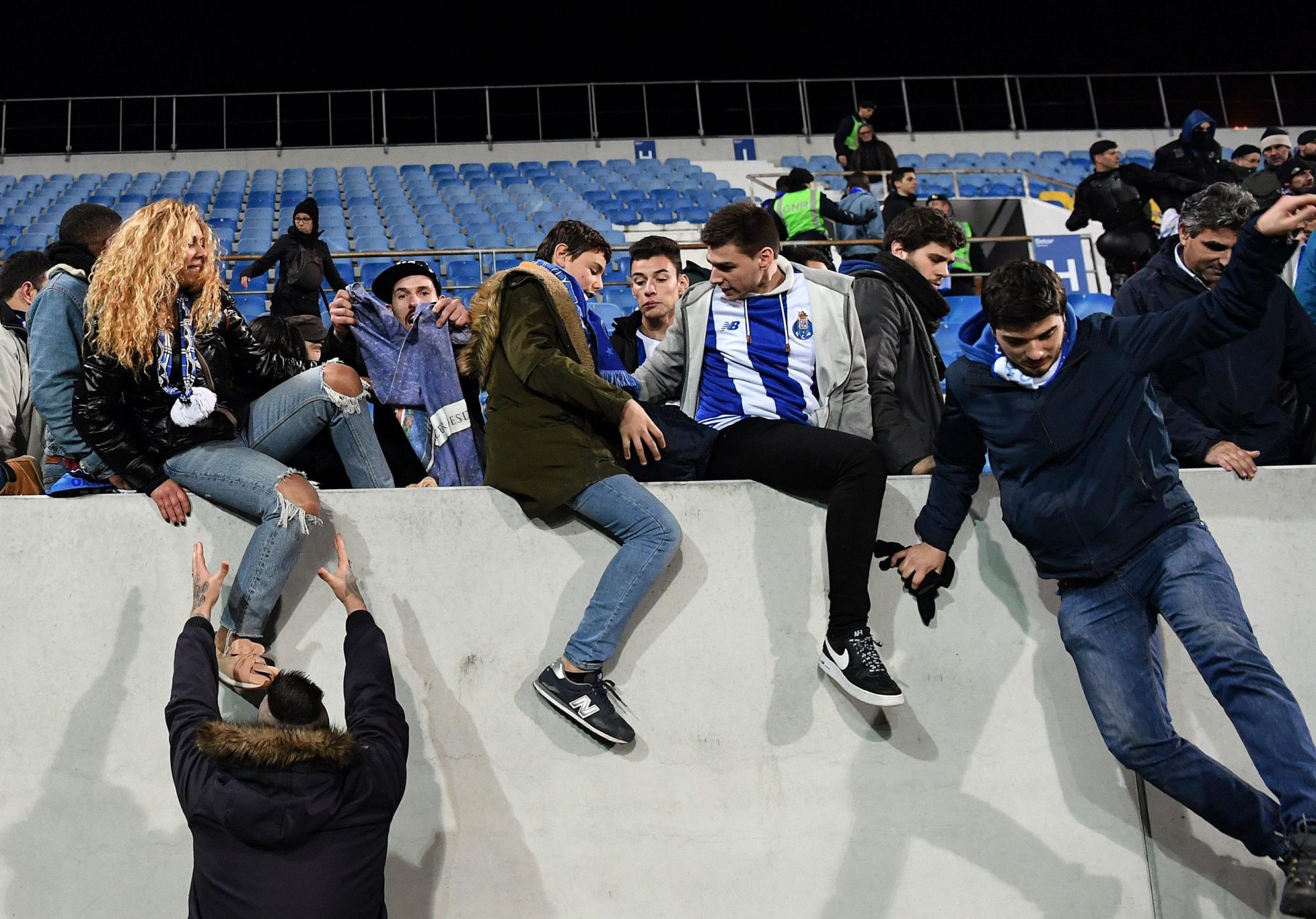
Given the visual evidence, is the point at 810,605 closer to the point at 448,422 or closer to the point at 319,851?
the point at 448,422

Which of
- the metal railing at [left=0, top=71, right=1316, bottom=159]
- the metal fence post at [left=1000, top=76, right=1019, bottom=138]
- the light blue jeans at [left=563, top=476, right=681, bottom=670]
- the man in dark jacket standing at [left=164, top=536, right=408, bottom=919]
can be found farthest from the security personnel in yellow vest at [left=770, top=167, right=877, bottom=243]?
the metal fence post at [left=1000, top=76, right=1019, bottom=138]

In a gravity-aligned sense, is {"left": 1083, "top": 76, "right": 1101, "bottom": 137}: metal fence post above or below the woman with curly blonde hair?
above

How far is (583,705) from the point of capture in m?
3.44

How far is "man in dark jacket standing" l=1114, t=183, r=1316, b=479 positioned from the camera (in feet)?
12.5

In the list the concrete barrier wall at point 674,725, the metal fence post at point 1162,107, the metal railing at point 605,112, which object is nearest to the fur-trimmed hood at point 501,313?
the concrete barrier wall at point 674,725

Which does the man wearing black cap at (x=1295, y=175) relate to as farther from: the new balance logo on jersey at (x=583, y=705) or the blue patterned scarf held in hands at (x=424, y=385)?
the new balance logo on jersey at (x=583, y=705)

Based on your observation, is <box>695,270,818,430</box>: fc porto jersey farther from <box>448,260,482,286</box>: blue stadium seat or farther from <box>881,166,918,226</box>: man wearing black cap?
<box>448,260,482,286</box>: blue stadium seat

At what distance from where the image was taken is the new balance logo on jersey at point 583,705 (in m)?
3.44

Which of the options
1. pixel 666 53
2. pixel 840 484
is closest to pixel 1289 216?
pixel 840 484

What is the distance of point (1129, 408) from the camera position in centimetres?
321

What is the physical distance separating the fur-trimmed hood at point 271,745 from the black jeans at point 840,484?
1506mm

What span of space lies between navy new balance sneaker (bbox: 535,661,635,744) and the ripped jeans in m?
0.86

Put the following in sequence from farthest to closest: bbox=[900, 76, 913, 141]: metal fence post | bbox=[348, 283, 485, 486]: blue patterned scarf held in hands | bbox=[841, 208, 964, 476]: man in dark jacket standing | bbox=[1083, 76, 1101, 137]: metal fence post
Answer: bbox=[1083, 76, 1101, 137]: metal fence post → bbox=[900, 76, 913, 141]: metal fence post → bbox=[348, 283, 485, 486]: blue patterned scarf held in hands → bbox=[841, 208, 964, 476]: man in dark jacket standing

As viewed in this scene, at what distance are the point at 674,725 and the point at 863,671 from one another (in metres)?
0.64
